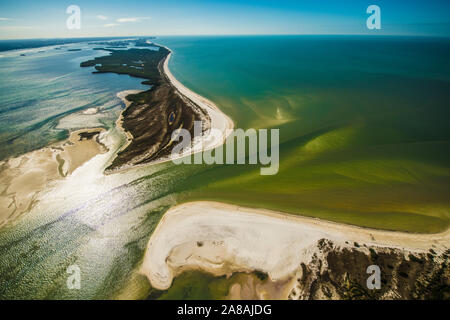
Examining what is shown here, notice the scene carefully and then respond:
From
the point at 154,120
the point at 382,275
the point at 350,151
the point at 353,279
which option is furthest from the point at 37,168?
the point at 350,151

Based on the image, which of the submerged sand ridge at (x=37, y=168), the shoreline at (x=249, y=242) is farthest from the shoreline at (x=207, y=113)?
the shoreline at (x=249, y=242)

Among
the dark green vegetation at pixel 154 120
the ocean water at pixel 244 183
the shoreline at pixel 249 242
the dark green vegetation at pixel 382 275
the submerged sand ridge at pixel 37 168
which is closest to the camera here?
the dark green vegetation at pixel 382 275

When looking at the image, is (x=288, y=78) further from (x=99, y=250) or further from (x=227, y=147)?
(x=99, y=250)

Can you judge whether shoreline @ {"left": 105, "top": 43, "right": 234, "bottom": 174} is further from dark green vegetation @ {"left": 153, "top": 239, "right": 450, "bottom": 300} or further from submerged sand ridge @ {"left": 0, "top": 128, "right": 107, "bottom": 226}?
dark green vegetation @ {"left": 153, "top": 239, "right": 450, "bottom": 300}

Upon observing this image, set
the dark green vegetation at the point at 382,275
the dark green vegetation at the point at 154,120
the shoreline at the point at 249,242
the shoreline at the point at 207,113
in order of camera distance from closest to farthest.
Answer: the dark green vegetation at the point at 382,275 < the shoreline at the point at 249,242 < the shoreline at the point at 207,113 < the dark green vegetation at the point at 154,120

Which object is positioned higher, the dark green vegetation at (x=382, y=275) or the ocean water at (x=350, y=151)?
the ocean water at (x=350, y=151)

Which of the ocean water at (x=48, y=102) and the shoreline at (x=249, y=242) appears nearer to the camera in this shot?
the shoreline at (x=249, y=242)

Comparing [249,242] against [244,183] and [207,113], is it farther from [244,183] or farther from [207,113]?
[207,113]

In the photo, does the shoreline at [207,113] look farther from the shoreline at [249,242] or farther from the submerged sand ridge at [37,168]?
the shoreline at [249,242]

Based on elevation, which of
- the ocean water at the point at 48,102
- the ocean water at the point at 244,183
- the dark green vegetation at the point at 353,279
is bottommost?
the dark green vegetation at the point at 353,279
